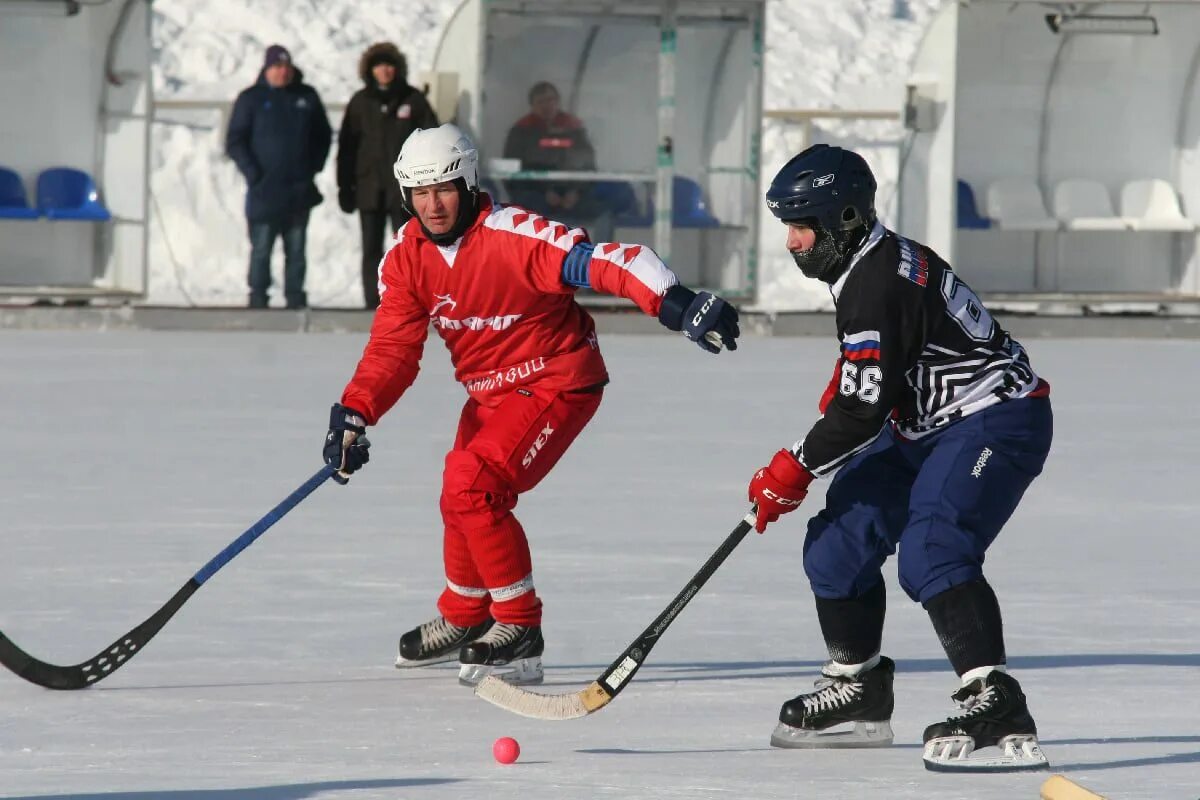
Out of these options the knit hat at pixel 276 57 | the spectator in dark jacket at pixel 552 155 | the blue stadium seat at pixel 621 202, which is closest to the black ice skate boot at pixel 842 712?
the knit hat at pixel 276 57

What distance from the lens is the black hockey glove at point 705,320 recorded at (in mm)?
4836

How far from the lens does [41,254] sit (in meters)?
16.1

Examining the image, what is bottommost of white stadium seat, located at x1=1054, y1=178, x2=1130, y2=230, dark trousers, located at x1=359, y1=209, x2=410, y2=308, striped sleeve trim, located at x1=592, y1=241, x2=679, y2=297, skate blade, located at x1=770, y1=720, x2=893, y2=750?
skate blade, located at x1=770, y1=720, x2=893, y2=750

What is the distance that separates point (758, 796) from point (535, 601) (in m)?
1.32

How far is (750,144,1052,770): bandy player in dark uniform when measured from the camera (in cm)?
427

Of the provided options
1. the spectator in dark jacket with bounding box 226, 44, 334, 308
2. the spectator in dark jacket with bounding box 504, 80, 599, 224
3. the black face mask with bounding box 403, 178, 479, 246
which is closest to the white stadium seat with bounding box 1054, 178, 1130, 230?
the spectator in dark jacket with bounding box 504, 80, 599, 224

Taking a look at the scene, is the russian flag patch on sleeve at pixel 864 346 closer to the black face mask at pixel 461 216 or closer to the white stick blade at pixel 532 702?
the white stick blade at pixel 532 702

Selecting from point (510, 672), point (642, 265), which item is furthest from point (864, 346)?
point (510, 672)

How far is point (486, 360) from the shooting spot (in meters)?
5.38

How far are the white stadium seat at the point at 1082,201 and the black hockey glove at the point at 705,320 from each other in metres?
12.1

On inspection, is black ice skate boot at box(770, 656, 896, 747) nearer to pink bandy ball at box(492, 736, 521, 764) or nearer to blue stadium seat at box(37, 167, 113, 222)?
pink bandy ball at box(492, 736, 521, 764)

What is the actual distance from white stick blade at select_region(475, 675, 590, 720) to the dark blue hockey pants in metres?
0.55

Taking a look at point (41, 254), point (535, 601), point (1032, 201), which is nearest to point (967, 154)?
point (1032, 201)

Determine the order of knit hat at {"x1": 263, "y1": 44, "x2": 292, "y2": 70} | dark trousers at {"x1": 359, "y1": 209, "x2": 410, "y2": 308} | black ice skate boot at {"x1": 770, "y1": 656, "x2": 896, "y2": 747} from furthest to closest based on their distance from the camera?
dark trousers at {"x1": 359, "y1": 209, "x2": 410, "y2": 308} → knit hat at {"x1": 263, "y1": 44, "x2": 292, "y2": 70} → black ice skate boot at {"x1": 770, "y1": 656, "x2": 896, "y2": 747}
